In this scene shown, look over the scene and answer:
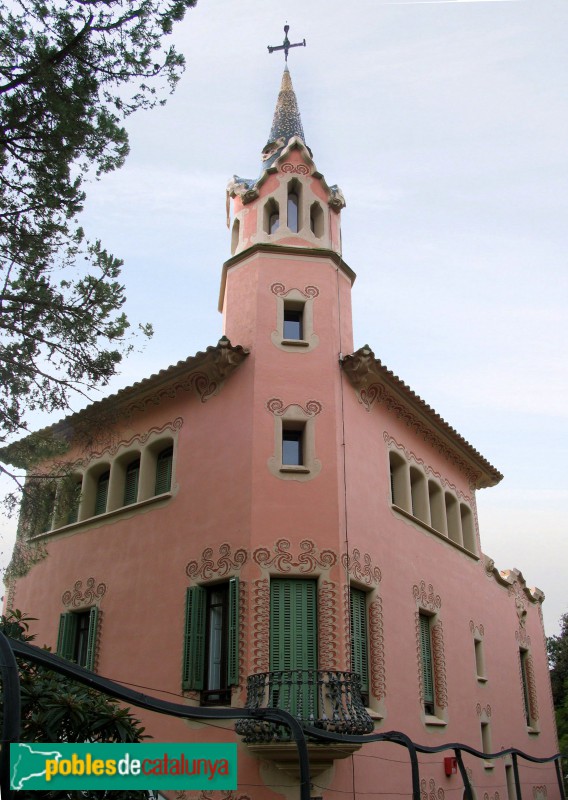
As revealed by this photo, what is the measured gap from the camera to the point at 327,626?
1266 cm

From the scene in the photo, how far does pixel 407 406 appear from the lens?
17.4 m

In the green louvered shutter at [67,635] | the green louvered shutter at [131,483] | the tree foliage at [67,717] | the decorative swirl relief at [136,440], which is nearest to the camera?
the tree foliage at [67,717]

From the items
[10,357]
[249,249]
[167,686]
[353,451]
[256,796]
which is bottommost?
[256,796]

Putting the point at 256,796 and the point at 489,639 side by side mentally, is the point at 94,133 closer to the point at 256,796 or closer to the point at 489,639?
the point at 256,796

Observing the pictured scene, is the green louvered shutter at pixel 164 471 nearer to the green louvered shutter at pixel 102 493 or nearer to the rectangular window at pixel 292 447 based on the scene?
the green louvered shutter at pixel 102 493

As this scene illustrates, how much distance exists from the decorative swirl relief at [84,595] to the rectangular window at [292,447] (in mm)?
4579

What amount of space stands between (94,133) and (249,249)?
7057 mm

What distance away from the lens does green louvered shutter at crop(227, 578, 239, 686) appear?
40.4 ft

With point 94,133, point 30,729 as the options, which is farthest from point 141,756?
point 94,133

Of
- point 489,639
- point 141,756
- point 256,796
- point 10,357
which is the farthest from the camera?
point 489,639

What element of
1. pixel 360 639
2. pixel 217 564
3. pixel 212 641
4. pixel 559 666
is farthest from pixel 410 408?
pixel 559 666

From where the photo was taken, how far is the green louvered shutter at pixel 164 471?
618 inches

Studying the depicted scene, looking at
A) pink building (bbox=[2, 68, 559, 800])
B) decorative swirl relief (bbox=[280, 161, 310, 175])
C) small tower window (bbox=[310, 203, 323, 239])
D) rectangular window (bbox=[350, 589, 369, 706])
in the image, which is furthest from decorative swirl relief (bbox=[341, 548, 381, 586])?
decorative swirl relief (bbox=[280, 161, 310, 175])
